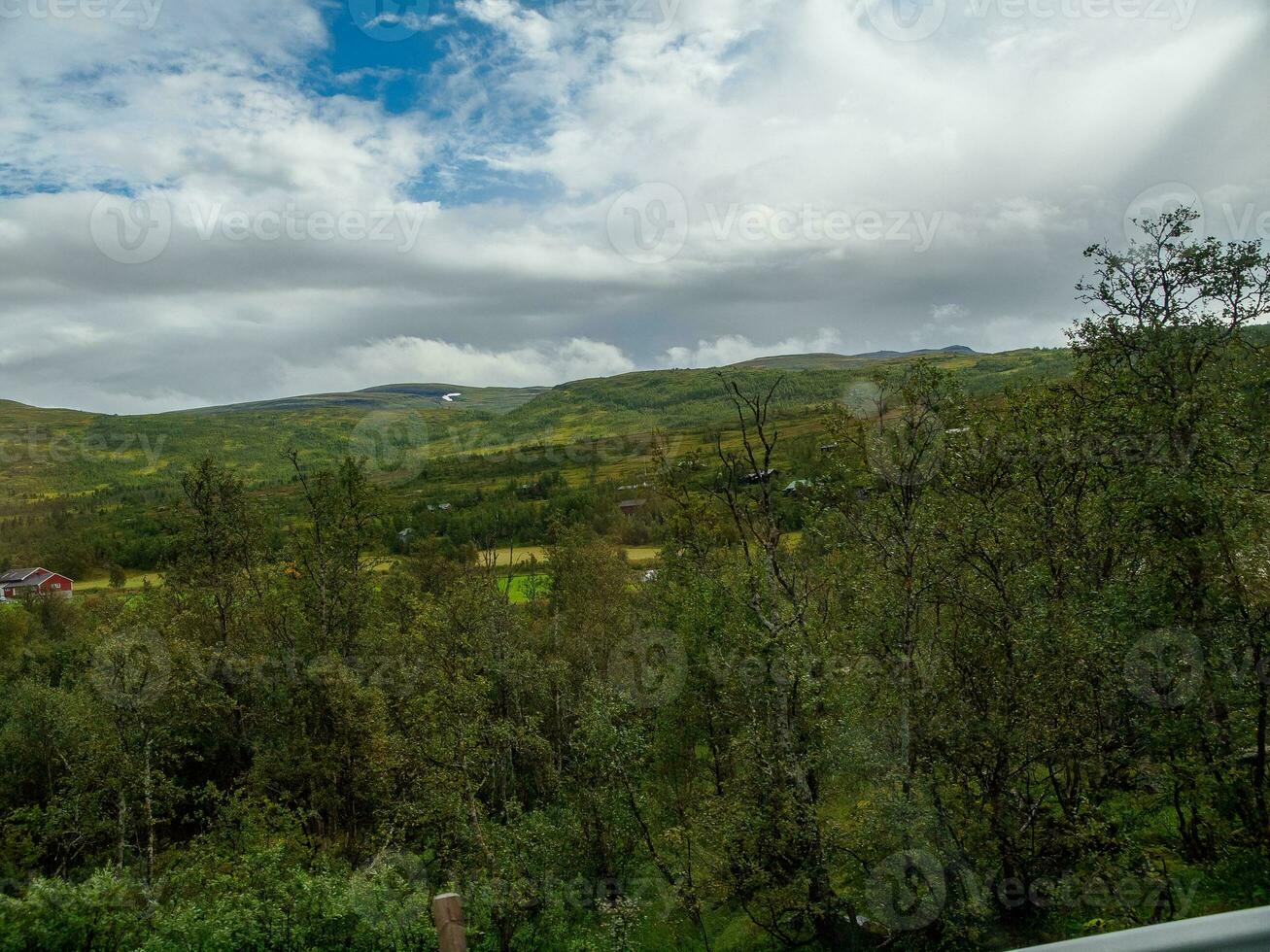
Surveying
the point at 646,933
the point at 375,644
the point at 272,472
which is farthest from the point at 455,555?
the point at 272,472

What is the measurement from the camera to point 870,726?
47.8 feet

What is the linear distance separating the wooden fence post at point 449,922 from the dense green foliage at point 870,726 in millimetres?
9644

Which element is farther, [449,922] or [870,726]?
[870,726]

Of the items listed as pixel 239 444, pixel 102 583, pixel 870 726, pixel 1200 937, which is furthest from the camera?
pixel 239 444

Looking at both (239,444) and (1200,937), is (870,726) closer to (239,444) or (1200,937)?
(1200,937)

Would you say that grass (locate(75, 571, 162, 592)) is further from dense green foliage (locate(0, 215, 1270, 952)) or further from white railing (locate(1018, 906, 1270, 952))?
white railing (locate(1018, 906, 1270, 952))

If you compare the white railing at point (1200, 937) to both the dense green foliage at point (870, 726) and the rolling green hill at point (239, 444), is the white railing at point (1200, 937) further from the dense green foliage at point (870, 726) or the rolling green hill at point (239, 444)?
the rolling green hill at point (239, 444)

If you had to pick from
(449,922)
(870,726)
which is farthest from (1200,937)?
(870,726)

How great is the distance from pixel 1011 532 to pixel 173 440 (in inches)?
7094

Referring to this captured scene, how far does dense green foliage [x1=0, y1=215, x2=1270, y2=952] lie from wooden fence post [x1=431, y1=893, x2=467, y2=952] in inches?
380

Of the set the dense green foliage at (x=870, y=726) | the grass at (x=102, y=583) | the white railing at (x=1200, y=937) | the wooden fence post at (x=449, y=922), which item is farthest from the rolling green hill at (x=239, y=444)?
the white railing at (x=1200, y=937)

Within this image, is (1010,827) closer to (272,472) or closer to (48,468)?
(272,472)

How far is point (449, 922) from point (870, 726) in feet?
35.6

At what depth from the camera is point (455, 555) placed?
1916 inches
